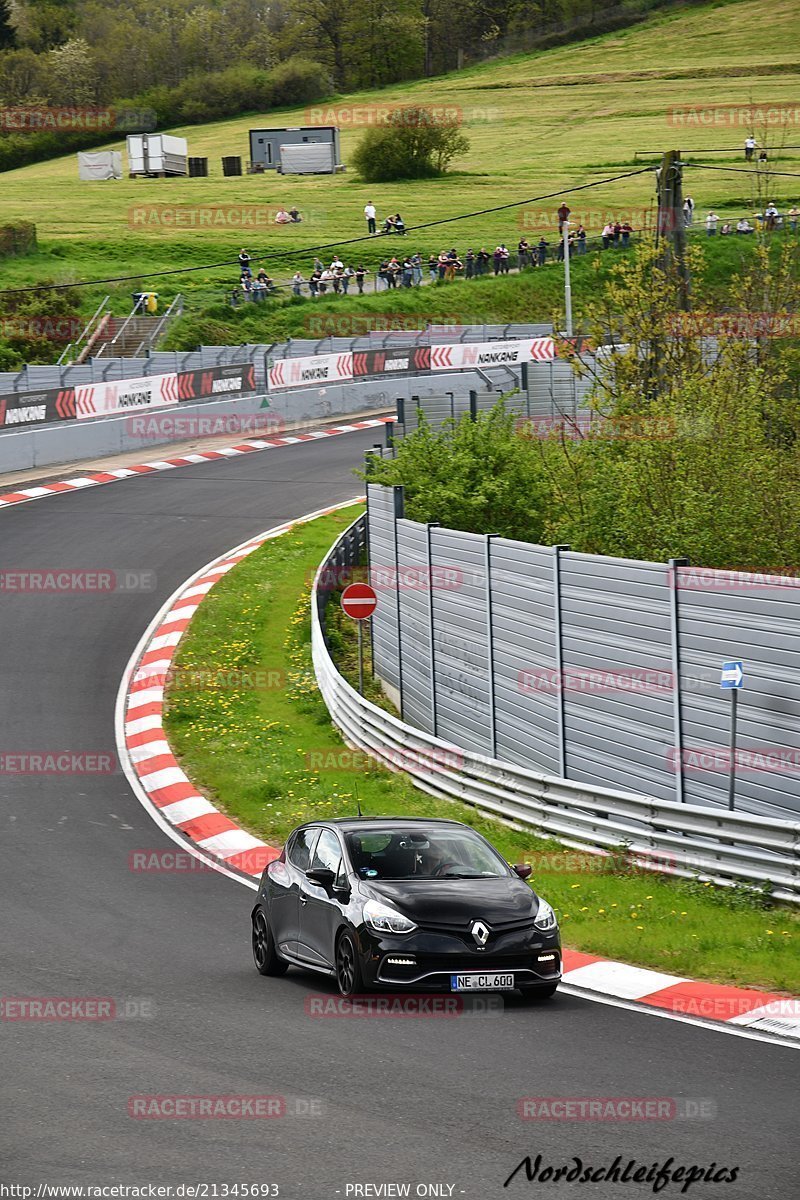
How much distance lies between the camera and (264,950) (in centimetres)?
1184

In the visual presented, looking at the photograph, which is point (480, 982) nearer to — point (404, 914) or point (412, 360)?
point (404, 914)

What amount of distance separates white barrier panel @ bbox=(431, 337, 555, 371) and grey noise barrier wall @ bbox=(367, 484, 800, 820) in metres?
33.3

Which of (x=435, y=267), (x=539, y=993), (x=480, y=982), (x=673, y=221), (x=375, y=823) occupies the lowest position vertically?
(x=539, y=993)

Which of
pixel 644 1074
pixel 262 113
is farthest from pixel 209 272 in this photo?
pixel 262 113

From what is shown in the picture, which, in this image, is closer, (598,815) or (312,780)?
(598,815)

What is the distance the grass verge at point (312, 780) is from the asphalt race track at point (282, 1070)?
5.03 ft

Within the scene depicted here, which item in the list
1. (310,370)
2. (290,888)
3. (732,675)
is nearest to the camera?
(290,888)

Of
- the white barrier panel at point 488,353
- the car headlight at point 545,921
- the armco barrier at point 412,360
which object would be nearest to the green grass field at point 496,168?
the white barrier panel at point 488,353

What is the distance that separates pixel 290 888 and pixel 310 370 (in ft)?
128

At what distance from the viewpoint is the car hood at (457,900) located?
10.5 meters

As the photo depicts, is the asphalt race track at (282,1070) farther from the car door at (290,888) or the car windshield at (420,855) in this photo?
the car windshield at (420,855)

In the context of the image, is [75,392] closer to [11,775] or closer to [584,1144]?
[11,775]

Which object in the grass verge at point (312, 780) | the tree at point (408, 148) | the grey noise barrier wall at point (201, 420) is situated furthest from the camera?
the tree at point (408, 148)

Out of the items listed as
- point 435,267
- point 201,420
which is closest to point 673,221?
point 201,420
